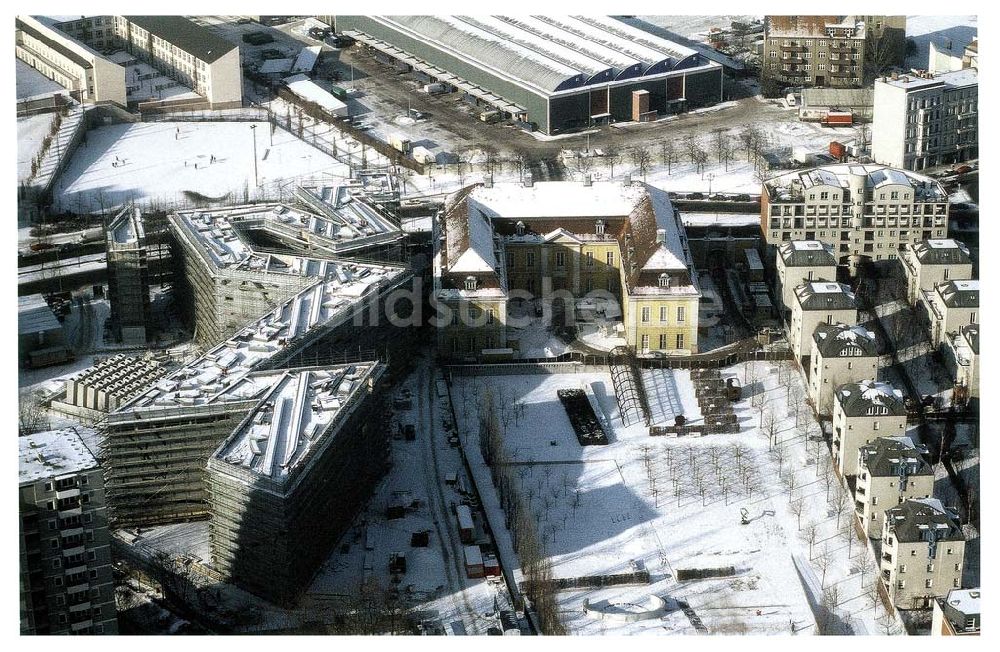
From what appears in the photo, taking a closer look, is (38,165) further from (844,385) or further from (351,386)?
(844,385)

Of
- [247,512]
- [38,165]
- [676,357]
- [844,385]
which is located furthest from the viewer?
[38,165]

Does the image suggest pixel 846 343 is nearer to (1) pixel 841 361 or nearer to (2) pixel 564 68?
(1) pixel 841 361

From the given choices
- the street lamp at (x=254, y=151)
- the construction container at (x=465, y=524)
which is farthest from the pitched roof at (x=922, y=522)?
the street lamp at (x=254, y=151)

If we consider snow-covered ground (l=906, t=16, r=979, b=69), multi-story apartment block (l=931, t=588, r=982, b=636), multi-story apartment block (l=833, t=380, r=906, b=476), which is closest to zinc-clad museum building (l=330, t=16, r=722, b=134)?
snow-covered ground (l=906, t=16, r=979, b=69)

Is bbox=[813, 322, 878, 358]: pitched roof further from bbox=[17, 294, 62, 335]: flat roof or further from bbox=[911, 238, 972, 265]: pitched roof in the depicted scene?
bbox=[17, 294, 62, 335]: flat roof

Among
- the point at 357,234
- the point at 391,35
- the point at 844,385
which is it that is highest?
the point at 391,35

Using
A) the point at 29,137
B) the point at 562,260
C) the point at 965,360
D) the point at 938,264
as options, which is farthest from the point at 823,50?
the point at 29,137

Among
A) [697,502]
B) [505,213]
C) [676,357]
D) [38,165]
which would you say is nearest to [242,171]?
[38,165]
